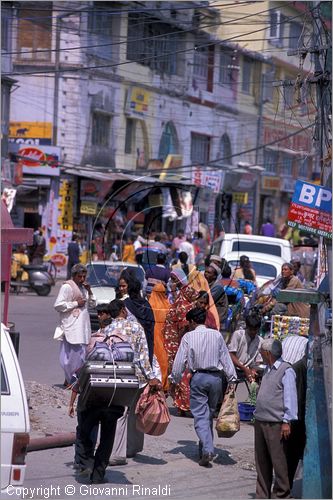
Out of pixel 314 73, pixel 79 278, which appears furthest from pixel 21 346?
pixel 314 73

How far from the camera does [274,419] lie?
8.59m

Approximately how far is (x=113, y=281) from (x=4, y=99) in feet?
52.6

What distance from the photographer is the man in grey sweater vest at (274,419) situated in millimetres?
8609

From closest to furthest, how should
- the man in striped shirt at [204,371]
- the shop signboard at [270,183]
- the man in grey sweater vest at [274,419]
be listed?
the man in grey sweater vest at [274,419], the man in striped shirt at [204,371], the shop signboard at [270,183]

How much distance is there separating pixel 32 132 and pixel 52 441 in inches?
1116

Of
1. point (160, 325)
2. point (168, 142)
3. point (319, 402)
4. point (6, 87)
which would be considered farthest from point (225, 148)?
point (319, 402)

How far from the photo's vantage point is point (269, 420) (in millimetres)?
8617

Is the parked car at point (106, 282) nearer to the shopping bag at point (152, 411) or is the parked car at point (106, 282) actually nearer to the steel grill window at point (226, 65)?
the shopping bag at point (152, 411)

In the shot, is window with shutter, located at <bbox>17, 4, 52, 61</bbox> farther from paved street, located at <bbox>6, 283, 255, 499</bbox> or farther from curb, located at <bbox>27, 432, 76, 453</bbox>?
curb, located at <bbox>27, 432, 76, 453</bbox>

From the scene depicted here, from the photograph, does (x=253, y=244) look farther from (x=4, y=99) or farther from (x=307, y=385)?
(x=307, y=385)

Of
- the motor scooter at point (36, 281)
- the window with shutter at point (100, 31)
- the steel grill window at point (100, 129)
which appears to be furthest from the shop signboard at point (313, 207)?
the steel grill window at point (100, 129)

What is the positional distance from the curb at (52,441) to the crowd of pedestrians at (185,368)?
2.31 feet

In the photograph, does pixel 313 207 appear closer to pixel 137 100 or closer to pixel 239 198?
pixel 137 100

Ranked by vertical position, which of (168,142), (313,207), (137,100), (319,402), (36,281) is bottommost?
(36,281)
